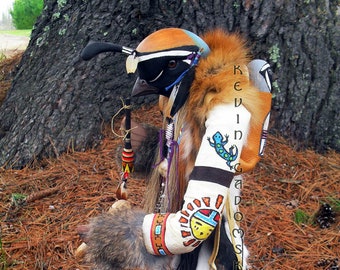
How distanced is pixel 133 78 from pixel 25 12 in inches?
425

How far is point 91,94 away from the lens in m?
3.00

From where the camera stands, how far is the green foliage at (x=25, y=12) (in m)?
12.3

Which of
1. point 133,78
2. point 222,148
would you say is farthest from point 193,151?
point 133,78

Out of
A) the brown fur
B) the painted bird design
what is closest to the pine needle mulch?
the brown fur

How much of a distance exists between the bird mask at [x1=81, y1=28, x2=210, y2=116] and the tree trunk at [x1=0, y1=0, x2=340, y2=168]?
1.51m

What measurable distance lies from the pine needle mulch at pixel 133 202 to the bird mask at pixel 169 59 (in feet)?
4.00

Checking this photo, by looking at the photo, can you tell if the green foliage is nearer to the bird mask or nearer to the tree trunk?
the tree trunk

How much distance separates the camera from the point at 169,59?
4.52 feet

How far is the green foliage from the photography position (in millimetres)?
12281

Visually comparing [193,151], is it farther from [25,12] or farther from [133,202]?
[25,12]

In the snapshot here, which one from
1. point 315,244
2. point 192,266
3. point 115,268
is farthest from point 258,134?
point 315,244

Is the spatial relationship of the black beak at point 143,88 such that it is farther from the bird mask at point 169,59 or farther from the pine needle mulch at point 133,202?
the pine needle mulch at point 133,202

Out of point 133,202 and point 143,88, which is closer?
point 143,88

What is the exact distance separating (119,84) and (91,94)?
8.1 inches
